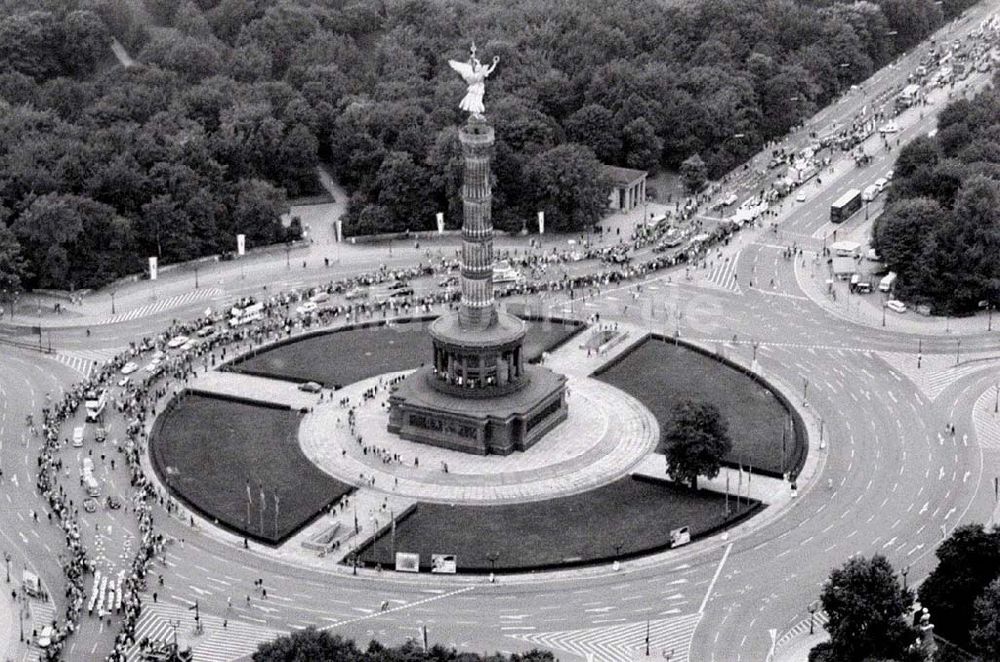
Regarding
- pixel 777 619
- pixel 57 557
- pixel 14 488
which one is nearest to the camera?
pixel 777 619

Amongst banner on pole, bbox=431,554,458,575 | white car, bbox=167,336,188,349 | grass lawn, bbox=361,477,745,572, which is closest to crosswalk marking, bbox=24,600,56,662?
grass lawn, bbox=361,477,745,572

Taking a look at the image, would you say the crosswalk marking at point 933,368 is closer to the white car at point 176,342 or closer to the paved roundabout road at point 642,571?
the paved roundabout road at point 642,571

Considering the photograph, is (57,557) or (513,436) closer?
(57,557)

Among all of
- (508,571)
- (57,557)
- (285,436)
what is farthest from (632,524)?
(57,557)

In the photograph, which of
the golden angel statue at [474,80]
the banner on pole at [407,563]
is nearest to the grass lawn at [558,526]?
the banner on pole at [407,563]

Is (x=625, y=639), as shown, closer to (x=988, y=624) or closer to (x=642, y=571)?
(x=642, y=571)

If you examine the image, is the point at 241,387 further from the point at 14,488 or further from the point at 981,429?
the point at 981,429

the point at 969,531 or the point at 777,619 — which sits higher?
the point at 969,531
